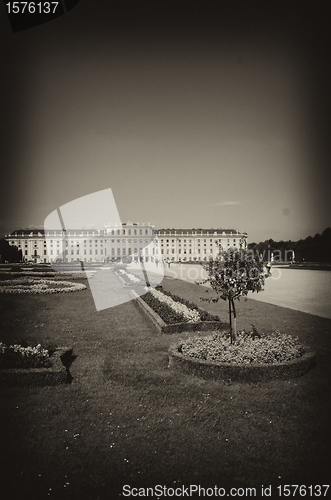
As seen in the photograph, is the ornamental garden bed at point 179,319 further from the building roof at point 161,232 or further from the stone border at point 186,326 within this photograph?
the building roof at point 161,232

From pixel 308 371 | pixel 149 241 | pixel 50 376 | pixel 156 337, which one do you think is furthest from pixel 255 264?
pixel 149 241

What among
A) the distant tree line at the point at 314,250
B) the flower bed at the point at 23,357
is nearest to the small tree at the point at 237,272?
the flower bed at the point at 23,357

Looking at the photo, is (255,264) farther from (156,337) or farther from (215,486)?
(215,486)

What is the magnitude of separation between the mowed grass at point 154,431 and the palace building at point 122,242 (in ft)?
287

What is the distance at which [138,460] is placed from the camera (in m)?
3.44

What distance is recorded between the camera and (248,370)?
544cm

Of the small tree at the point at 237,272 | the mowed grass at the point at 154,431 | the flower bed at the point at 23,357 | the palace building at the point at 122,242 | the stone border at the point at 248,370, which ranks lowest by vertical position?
the mowed grass at the point at 154,431

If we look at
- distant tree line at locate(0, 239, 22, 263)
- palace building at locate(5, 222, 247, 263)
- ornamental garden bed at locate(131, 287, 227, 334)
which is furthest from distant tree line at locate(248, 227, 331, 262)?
ornamental garden bed at locate(131, 287, 227, 334)

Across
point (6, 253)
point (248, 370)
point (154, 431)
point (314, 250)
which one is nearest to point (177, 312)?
point (248, 370)

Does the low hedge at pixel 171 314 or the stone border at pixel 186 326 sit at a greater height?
the low hedge at pixel 171 314

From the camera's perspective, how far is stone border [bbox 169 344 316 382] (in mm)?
5438

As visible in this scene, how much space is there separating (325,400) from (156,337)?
4126 millimetres

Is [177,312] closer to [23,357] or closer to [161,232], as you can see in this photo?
[23,357]

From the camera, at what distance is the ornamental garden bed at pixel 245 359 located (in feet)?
17.9
